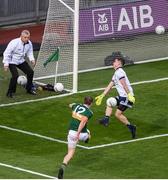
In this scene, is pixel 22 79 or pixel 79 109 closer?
pixel 79 109

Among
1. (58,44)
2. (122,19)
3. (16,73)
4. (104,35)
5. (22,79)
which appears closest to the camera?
(16,73)

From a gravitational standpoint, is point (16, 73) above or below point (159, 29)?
below

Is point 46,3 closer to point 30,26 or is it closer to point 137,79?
point 30,26

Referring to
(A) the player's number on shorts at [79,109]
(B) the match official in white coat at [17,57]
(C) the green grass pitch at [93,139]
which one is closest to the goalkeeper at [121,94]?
(C) the green grass pitch at [93,139]

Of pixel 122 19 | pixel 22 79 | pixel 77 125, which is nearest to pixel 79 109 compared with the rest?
pixel 77 125

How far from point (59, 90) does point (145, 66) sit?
12.6ft

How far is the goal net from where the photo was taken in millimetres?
27109

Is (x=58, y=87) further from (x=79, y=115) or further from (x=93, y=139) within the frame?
(x=79, y=115)

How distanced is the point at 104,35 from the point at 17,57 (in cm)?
416

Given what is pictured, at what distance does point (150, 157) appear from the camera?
21391 mm

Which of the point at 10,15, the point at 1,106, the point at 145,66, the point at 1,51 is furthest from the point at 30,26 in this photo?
the point at 1,106

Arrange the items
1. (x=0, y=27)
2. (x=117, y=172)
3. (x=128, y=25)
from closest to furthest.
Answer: (x=117, y=172)
(x=128, y=25)
(x=0, y=27)

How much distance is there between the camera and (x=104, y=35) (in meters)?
29.5

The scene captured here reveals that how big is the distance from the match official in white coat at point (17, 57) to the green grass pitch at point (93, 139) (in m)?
0.51
